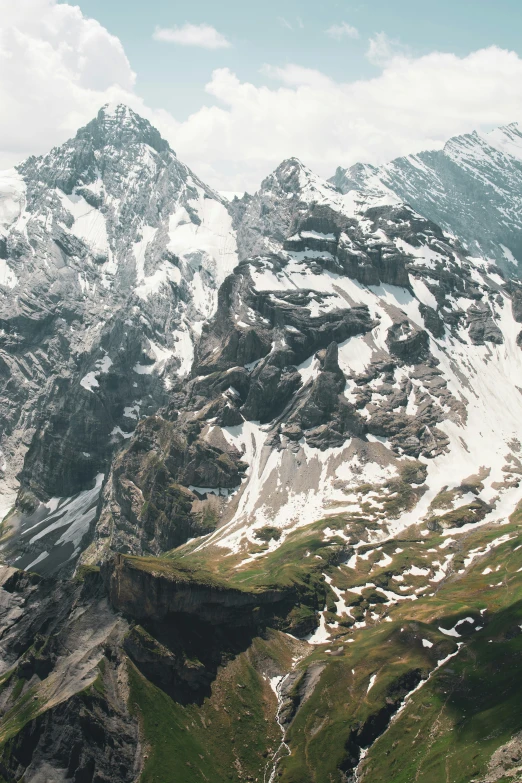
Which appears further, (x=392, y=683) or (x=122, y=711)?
(x=392, y=683)

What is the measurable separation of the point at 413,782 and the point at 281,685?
52626 mm

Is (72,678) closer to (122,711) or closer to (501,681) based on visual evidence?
(122,711)

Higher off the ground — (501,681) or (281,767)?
(281,767)

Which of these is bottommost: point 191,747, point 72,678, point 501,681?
point 501,681

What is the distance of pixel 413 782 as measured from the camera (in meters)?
148

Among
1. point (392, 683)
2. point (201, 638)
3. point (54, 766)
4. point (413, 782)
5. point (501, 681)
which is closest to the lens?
point (413, 782)

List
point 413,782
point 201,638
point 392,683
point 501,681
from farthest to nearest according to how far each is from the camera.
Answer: point 201,638 → point 392,683 → point 501,681 → point 413,782

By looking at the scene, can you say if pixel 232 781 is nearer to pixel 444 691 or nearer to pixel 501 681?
pixel 444 691

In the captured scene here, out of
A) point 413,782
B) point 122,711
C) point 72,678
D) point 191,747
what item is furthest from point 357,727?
point 72,678

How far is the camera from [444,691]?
17538 cm

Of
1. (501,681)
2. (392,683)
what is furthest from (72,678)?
(501,681)

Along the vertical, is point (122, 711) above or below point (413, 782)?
above

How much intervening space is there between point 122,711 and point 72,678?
15.4 m

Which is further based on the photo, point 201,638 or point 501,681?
point 201,638
